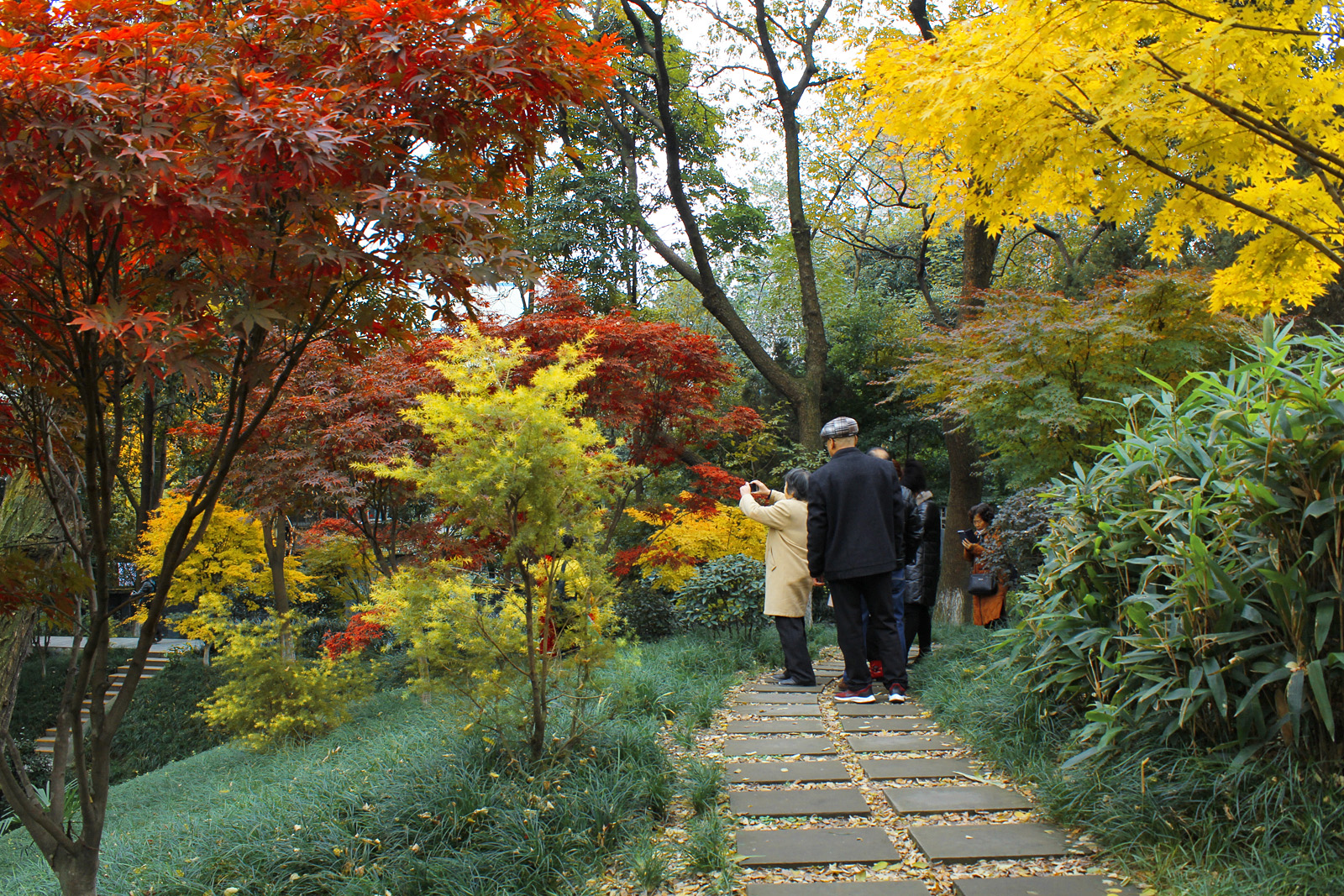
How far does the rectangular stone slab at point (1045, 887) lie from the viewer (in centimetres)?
238

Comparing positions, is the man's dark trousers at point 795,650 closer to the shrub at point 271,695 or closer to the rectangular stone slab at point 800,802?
the rectangular stone slab at point 800,802

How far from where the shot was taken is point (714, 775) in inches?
130

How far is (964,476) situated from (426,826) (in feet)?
27.7

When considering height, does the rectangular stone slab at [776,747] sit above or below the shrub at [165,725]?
above

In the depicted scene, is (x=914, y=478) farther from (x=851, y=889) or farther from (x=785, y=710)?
(x=851, y=889)

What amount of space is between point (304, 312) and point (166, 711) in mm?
14071

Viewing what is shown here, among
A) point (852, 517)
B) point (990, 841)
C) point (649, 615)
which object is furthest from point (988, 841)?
point (649, 615)

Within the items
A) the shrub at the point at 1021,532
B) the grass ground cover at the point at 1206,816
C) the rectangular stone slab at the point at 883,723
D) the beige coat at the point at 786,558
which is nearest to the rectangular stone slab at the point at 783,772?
the rectangular stone slab at the point at 883,723

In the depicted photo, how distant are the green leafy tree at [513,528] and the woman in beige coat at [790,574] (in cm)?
221

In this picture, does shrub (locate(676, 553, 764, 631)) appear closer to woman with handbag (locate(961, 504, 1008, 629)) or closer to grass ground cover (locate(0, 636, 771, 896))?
woman with handbag (locate(961, 504, 1008, 629))

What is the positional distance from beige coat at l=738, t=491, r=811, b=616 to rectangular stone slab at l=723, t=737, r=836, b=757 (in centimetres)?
149

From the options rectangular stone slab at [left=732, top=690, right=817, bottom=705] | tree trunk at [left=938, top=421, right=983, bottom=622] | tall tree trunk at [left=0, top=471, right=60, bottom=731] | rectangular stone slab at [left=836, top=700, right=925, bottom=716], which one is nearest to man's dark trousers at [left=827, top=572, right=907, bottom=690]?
Result: rectangular stone slab at [left=836, top=700, right=925, bottom=716]

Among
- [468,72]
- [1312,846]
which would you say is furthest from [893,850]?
[468,72]

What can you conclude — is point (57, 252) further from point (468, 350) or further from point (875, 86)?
point (875, 86)
